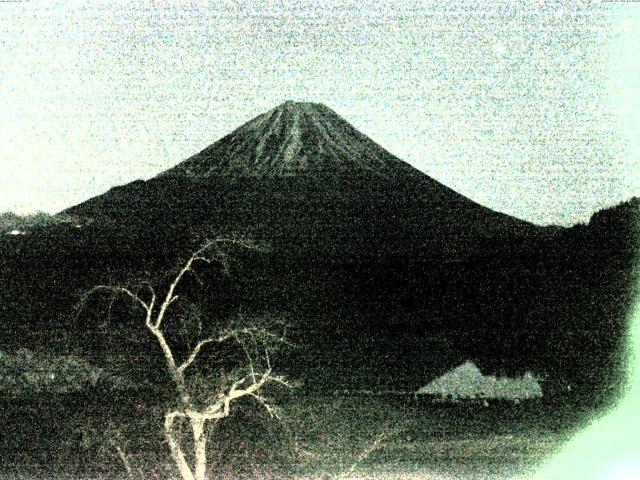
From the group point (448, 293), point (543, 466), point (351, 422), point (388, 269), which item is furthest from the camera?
point (388, 269)

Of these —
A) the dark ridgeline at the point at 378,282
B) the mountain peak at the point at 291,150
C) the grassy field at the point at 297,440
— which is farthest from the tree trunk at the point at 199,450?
the mountain peak at the point at 291,150

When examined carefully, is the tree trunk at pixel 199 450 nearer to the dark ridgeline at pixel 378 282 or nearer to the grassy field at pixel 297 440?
the grassy field at pixel 297 440

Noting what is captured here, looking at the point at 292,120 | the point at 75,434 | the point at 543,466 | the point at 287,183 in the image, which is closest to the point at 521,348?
the point at 543,466

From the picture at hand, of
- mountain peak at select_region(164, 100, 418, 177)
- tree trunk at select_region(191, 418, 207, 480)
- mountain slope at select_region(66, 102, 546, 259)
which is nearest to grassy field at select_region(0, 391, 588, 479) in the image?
tree trunk at select_region(191, 418, 207, 480)

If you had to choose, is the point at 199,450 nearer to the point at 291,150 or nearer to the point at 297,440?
the point at 297,440

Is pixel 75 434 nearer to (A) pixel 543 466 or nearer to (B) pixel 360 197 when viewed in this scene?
(A) pixel 543 466

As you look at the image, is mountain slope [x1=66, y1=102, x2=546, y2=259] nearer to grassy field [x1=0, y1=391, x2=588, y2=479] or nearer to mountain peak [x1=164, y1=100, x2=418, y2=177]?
mountain peak [x1=164, y1=100, x2=418, y2=177]
